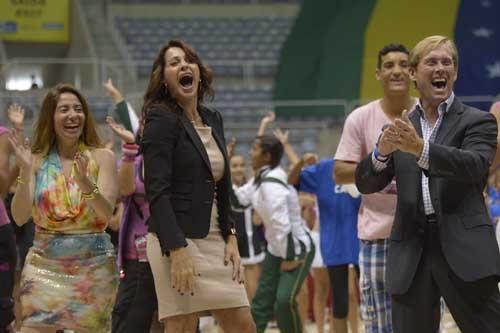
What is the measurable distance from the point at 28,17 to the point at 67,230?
49.2 feet

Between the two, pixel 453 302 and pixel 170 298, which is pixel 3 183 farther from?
pixel 453 302

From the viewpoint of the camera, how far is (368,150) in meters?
5.46

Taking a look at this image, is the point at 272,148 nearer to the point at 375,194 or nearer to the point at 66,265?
the point at 375,194

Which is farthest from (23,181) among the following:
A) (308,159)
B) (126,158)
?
(308,159)

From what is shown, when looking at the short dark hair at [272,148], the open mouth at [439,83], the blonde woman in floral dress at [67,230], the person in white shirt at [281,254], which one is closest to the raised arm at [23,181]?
the blonde woman in floral dress at [67,230]

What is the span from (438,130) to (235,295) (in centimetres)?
110

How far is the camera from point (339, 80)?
1659 centimetres

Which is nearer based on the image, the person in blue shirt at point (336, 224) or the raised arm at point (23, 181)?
the raised arm at point (23, 181)

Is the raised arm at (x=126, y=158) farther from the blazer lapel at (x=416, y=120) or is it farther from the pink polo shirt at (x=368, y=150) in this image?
the blazer lapel at (x=416, y=120)

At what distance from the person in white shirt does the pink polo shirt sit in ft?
7.32

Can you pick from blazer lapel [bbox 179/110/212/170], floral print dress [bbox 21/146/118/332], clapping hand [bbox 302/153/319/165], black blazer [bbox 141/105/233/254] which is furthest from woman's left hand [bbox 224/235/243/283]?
clapping hand [bbox 302/153/319/165]

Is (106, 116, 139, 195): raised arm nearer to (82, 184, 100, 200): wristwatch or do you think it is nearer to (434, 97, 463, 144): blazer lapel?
(82, 184, 100, 200): wristwatch

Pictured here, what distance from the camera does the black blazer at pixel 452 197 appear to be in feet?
13.2

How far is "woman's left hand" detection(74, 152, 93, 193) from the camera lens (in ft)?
16.6
